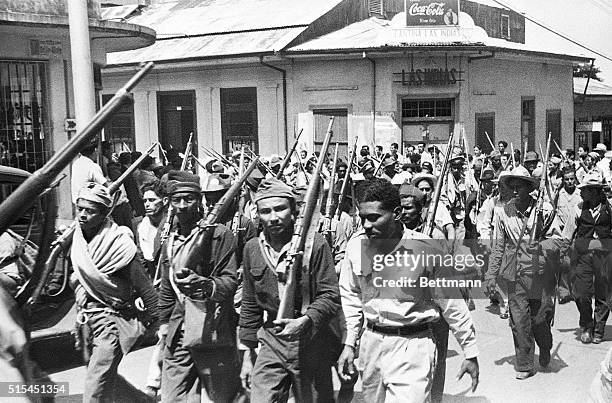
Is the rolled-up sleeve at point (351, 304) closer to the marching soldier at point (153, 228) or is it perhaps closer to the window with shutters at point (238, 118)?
the marching soldier at point (153, 228)

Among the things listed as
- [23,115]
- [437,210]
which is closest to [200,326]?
[437,210]

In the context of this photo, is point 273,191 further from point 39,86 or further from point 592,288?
point 39,86

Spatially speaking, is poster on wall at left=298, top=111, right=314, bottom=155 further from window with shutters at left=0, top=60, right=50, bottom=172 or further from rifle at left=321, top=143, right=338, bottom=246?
rifle at left=321, top=143, right=338, bottom=246

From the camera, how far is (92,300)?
5.33m

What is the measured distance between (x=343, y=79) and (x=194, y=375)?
55.0 ft

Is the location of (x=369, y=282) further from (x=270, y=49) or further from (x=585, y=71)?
(x=585, y=71)

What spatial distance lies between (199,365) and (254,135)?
58.6ft

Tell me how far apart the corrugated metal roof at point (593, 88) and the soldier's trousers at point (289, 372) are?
85.2 feet

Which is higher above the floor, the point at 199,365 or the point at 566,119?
the point at 566,119

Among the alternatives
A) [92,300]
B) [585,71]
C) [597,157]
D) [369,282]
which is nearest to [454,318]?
[369,282]

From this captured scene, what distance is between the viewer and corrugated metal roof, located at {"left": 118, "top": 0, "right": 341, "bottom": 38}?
22922 mm

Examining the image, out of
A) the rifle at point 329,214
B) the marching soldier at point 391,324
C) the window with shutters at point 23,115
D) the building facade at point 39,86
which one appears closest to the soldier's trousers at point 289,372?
the marching soldier at point 391,324

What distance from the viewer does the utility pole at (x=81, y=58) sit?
9.02 metres

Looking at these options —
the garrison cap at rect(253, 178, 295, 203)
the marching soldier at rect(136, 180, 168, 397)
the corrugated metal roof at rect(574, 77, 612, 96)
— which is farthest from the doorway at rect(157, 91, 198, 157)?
the garrison cap at rect(253, 178, 295, 203)
